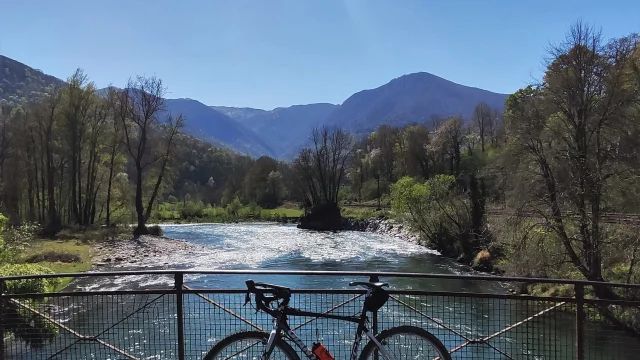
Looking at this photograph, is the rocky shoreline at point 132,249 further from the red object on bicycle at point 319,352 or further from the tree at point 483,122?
the tree at point 483,122

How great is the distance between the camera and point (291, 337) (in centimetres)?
401

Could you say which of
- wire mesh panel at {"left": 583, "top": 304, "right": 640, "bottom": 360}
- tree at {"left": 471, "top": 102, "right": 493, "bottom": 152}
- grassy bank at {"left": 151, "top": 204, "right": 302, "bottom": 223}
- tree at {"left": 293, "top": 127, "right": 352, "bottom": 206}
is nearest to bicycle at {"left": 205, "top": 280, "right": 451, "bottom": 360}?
wire mesh panel at {"left": 583, "top": 304, "right": 640, "bottom": 360}

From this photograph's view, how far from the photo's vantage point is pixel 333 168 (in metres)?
68.3

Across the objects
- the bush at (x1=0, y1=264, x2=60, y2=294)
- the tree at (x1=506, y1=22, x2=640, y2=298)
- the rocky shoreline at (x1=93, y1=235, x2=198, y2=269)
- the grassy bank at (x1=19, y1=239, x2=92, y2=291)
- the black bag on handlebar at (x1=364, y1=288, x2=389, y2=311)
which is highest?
the tree at (x1=506, y1=22, x2=640, y2=298)

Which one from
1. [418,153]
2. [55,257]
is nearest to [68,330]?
[55,257]

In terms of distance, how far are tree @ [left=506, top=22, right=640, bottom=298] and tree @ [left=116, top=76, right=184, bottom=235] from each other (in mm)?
31300

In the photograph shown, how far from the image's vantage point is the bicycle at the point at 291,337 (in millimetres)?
3969

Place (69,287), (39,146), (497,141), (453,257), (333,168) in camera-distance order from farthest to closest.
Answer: (333,168) < (497,141) < (39,146) < (453,257) < (69,287)

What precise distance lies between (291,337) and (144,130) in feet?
134

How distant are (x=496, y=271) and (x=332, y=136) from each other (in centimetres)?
4604

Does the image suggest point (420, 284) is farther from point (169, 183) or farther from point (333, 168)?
point (333, 168)

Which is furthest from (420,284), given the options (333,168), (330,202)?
(333,168)

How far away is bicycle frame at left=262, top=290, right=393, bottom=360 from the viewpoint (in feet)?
13.0

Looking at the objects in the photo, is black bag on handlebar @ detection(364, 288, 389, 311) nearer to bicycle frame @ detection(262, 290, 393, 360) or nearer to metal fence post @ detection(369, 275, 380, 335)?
bicycle frame @ detection(262, 290, 393, 360)
